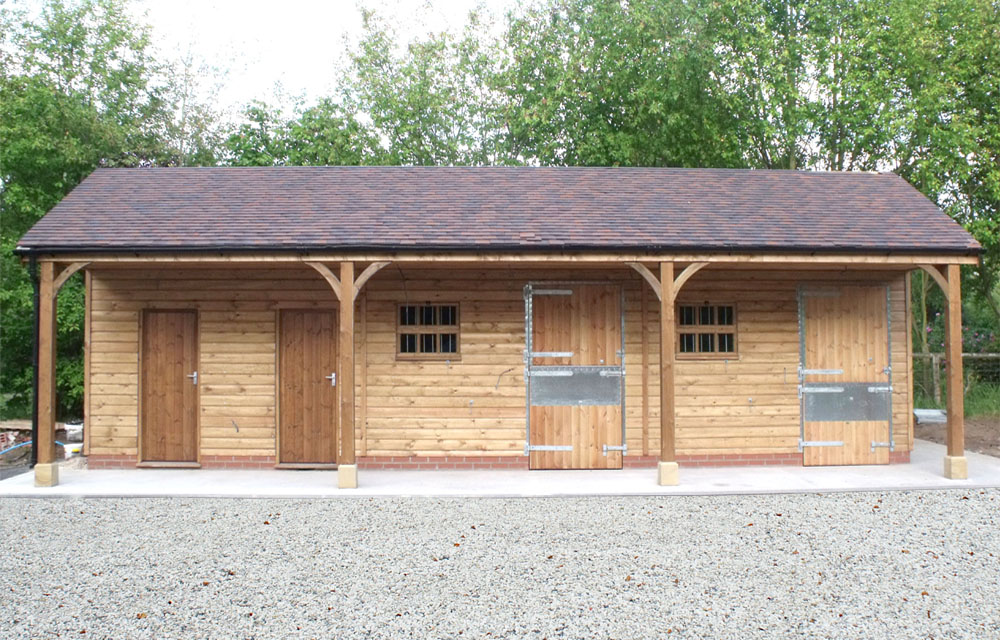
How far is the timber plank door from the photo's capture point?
873 centimetres

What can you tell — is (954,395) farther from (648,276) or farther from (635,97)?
(635,97)

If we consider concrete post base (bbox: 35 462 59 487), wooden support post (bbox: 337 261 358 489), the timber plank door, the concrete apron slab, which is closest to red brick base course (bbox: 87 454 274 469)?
the concrete apron slab

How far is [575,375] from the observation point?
8594 millimetres

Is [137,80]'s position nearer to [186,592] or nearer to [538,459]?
[538,459]

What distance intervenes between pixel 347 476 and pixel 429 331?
1989 mm

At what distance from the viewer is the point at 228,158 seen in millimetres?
20281

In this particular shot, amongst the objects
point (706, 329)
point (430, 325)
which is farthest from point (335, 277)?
point (706, 329)

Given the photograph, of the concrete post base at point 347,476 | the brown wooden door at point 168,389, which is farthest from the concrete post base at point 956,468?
the brown wooden door at point 168,389

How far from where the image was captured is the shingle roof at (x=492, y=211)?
7.79 m

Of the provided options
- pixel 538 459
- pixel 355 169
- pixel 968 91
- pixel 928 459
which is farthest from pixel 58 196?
pixel 968 91

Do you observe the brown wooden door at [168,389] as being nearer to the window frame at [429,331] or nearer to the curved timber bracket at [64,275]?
the curved timber bracket at [64,275]

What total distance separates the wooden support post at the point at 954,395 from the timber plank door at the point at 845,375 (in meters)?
0.79

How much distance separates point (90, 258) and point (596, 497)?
5715 mm

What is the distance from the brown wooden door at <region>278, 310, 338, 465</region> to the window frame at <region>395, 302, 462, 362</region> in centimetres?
77
